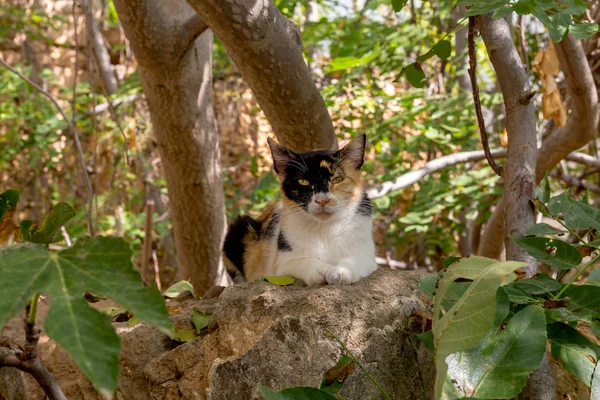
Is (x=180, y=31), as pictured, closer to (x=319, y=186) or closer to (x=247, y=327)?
(x=319, y=186)

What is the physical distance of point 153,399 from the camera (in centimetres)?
178

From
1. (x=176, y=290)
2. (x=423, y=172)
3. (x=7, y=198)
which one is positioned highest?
(x=7, y=198)

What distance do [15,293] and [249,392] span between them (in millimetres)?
837

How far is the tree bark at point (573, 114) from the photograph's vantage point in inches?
115

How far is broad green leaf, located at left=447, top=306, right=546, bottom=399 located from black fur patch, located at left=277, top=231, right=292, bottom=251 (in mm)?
1077

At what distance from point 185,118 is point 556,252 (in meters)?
1.97

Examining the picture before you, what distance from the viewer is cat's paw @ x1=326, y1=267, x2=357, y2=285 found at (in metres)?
1.98

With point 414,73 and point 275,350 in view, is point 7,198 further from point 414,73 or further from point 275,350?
point 414,73

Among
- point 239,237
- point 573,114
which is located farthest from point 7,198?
point 573,114

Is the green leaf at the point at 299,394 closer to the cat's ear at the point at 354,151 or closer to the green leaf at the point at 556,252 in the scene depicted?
the green leaf at the point at 556,252

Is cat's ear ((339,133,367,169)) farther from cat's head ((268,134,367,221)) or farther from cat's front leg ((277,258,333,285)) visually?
cat's front leg ((277,258,333,285))

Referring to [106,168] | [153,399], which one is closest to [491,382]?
[153,399]

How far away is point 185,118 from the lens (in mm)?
3051

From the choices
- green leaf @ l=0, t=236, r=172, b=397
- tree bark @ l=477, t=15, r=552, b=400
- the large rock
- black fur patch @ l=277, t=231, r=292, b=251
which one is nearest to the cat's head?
black fur patch @ l=277, t=231, r=292, b=251
